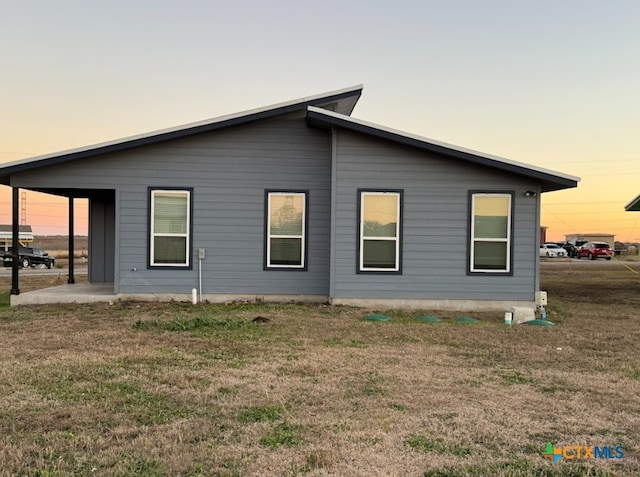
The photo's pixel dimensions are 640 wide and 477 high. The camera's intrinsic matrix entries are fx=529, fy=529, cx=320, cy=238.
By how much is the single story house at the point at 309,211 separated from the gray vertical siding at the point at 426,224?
0.02m

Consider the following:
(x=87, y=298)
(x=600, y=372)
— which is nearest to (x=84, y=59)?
(x=87, y=298)

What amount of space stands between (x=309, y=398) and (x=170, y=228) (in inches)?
281

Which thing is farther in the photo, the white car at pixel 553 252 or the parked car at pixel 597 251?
the white car at pixel 553 252

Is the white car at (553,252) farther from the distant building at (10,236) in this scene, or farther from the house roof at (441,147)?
the distant building at (10,236)

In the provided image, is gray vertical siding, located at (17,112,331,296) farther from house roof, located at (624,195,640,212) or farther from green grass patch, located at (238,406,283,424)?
house roof, located at (624,195,640,212)

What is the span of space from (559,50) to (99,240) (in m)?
14.3

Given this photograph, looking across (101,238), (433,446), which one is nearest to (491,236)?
(433,446)

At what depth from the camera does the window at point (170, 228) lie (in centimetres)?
1095

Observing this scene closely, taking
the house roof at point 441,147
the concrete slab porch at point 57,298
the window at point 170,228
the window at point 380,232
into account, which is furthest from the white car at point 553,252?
the concrete slab porch at point 57,298

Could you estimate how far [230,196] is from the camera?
11.0 metres

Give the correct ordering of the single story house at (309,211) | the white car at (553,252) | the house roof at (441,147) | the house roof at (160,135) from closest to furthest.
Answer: the house roof at (441,147), the house roof at (160,135), the single story house at (309,211), the white car at (553,252)

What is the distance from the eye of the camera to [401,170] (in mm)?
10617

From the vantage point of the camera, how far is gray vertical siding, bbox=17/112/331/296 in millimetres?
10883

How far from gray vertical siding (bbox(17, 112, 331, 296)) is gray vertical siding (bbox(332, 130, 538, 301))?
664mm
